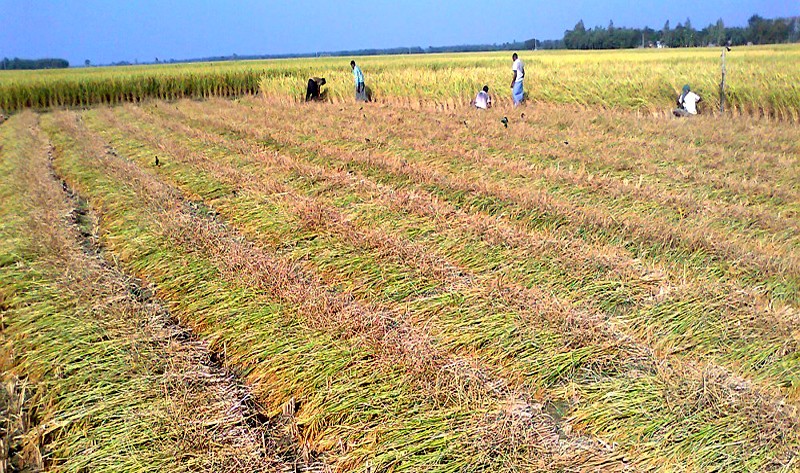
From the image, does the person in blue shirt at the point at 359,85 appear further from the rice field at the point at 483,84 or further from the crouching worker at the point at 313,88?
the crouching worker at the point at 313,88

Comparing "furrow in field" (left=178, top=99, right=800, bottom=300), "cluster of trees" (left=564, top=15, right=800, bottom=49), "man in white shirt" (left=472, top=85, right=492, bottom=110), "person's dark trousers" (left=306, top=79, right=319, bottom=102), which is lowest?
"furrow in field" (left=178, top=99, right=800, bottom=300)

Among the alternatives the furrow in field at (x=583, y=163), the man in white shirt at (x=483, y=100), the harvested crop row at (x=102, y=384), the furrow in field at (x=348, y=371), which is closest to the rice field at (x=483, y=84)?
the man in white shirt at (x=483, y=100)

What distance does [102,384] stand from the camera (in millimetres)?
2920

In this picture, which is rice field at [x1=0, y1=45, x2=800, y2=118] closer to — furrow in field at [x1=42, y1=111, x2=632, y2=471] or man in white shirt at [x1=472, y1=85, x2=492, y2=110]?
man in white shirt at [x1=472, y1=85, x2=492, y2=110]

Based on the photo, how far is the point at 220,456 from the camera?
7.75 ft

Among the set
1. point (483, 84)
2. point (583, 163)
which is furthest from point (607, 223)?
point (483, 84)

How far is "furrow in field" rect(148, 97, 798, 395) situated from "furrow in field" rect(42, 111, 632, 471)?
1058 millimetres

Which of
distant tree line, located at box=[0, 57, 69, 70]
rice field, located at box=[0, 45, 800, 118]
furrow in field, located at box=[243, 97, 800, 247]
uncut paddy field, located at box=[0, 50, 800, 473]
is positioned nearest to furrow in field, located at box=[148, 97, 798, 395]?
uncut paddy field, located at box=[0, 50, 800, 473]

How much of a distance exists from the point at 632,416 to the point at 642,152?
5958mm

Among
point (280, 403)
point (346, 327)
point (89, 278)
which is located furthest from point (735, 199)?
point (89, 278)

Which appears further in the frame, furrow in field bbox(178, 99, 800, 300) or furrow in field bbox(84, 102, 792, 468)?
furrow in field bbox(178, 99, 800, 300)

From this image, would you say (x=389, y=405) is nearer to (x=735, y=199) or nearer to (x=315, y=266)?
(x=315, y=266)

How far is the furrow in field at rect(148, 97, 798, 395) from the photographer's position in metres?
3.03

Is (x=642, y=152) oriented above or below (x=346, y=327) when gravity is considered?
above
